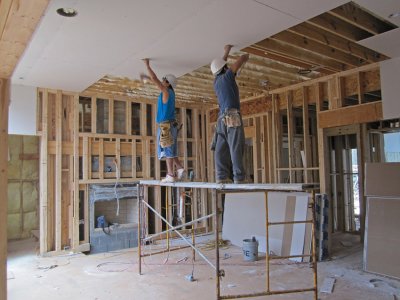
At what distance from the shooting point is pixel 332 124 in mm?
5684

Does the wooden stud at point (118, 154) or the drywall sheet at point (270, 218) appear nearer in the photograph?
A: the drywall sheet at point (270, 218)

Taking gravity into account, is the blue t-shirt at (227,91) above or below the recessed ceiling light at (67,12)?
below

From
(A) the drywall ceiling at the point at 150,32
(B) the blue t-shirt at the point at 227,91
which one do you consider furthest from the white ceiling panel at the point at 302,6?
(B) the blue t-shirt at the point at 227,91

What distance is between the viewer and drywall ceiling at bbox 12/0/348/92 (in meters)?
3.26

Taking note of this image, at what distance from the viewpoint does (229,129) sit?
3.46 metres

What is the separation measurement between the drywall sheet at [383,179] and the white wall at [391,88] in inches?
31.1

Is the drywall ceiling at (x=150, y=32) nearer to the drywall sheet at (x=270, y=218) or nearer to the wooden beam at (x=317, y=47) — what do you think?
the wooden beam at (x=317, y=47)

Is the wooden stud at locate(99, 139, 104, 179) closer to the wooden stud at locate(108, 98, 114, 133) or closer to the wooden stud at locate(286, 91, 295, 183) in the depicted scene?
the wooden stud at locate(108, 98, 114, 133)

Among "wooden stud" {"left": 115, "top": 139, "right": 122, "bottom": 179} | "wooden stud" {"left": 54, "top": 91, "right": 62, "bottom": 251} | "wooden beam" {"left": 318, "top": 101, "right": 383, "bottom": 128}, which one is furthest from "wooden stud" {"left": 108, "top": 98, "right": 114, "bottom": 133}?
"wooden beam" {"left": 318, "top": 101, "right": 383, "bottom": 128}

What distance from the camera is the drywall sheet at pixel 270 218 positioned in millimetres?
5645

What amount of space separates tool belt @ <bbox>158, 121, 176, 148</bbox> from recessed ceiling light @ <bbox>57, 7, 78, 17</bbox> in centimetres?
164

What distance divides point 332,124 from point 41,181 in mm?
5654

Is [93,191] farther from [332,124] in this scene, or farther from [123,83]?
[332,124]

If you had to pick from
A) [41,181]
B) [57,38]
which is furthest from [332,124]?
[41,181]
